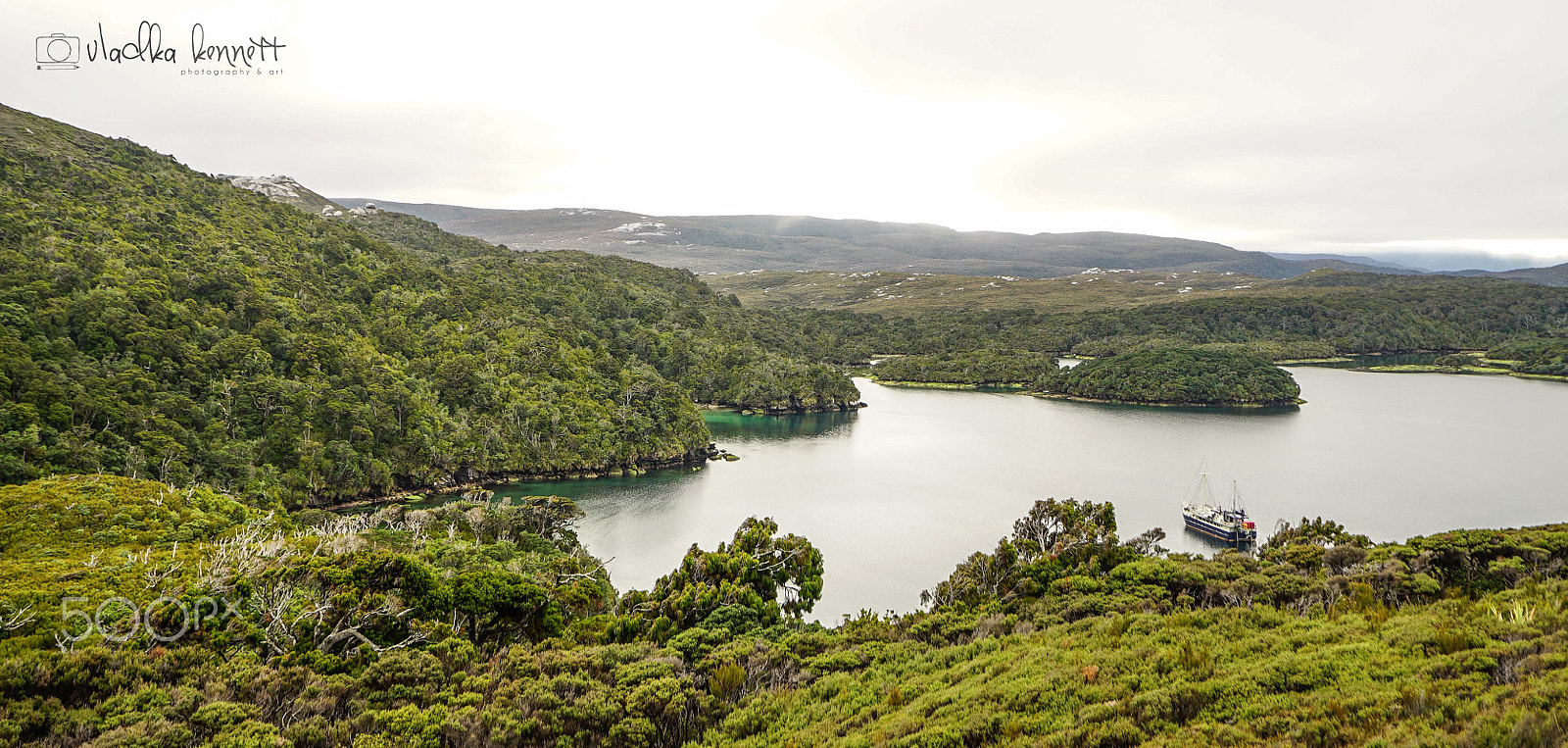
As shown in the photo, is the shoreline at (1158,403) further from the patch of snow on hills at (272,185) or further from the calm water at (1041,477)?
the patch of snow on hills at (272,185)

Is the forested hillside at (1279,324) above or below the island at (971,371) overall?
above

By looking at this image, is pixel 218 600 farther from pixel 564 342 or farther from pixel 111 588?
pixel 564 342

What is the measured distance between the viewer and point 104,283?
173 feet

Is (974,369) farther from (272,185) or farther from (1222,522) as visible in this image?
(272,185)

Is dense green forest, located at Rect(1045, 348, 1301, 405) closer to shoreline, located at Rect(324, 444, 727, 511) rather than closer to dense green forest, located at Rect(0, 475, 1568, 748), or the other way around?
shoreline, located at Rect(324, 444, 727, 511)

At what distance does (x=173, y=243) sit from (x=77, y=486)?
5243cm

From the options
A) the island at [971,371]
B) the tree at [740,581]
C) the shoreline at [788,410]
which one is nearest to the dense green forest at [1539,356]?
the island at [971,371]

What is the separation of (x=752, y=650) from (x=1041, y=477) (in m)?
44.3

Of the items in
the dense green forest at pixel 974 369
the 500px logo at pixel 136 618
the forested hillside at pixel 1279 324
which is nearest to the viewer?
the 500px logo at pixel 136 618

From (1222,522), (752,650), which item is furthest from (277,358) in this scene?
(1222,522)

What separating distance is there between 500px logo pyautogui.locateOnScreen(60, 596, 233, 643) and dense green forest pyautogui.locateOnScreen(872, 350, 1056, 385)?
118 metres

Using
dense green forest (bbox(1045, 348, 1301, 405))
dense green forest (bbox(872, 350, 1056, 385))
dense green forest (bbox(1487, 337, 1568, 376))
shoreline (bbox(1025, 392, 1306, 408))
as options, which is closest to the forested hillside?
dense green forest (bbox(872, 350, 1056, 385))

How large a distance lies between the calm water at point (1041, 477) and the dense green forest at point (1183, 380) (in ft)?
21.2

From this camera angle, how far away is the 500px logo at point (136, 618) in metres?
15.5
